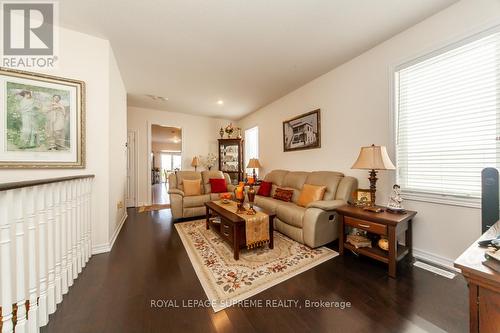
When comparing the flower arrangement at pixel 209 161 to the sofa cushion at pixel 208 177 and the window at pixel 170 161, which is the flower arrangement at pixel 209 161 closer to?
the sofa cushion at pixel 208 177

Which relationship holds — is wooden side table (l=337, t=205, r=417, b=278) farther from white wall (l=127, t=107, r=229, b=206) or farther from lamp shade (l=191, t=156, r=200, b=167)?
white wall (l=127, t=107, r=229, b=206)

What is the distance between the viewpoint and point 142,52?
2.66 m

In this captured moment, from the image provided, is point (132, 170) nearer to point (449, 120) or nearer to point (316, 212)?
point (316, 212)

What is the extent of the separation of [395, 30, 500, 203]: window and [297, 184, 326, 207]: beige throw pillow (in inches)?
38.5

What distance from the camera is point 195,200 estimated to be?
3.88 metres

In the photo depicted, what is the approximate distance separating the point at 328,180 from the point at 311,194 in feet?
1.19

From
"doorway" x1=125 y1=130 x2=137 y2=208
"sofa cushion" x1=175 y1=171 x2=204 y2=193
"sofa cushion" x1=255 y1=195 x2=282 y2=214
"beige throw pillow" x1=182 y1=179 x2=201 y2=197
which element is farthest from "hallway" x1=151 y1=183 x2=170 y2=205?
"sofa cushion" x1=255 y1=195 x2=282 y2=214

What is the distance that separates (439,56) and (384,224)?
1.90m

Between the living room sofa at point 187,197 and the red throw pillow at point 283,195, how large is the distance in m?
1.25

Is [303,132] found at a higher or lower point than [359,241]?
higher

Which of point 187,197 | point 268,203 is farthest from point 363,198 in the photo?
point 187,197

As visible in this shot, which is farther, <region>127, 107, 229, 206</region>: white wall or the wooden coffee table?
<region>127, 107, 229, 206</region>: white wall

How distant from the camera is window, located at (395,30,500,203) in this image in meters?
1.76

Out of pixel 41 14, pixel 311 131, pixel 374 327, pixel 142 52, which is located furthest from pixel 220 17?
pixel 374 327
